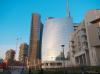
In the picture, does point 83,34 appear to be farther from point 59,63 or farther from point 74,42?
point 59,63

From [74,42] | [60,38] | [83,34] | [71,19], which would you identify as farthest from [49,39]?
[83,34]

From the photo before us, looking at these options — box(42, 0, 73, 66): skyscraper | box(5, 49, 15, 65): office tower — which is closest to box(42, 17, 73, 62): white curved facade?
box(42, 0, 73, 66): skyscraper

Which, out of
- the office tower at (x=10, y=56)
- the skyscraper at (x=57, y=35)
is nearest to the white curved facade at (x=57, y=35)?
the skyscraper at (x=57, y=35)

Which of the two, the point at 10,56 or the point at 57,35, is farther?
the point at 57,35

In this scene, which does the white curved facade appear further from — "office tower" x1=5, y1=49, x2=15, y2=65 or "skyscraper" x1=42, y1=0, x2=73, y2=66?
"office tower" x1=5, y1=49, x2=15, y2=65

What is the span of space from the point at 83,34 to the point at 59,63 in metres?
60.6

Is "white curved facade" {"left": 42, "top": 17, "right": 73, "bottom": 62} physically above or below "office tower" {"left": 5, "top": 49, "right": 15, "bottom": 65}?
above

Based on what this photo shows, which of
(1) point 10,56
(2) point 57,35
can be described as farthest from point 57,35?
(1) point 10,56

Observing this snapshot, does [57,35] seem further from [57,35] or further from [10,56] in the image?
[10,56]

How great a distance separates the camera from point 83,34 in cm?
7094

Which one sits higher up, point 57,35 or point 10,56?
point 57,35

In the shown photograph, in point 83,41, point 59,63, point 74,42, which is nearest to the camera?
point 83,41

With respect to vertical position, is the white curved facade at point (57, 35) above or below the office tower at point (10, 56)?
above

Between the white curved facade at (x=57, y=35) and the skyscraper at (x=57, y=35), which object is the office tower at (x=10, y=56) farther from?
the white curved facade at (x=57, y=35)
